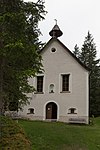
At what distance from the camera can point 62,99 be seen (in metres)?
32.9

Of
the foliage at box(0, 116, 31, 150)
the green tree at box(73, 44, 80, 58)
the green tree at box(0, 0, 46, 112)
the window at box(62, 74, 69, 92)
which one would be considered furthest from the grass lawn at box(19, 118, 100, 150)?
the green tree at box(73, 44, 80, 58)

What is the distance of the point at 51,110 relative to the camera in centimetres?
3328

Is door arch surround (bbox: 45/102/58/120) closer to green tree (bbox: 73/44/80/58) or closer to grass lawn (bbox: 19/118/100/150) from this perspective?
grass lawn (bbox: 19/118/100/150)

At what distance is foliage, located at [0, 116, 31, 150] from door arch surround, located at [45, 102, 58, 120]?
542 inches

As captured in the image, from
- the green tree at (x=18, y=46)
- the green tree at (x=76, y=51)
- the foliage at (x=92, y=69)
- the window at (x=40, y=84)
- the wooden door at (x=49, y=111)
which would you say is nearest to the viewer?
the green tree at (x=18, y=46)

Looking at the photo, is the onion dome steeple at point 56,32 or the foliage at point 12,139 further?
the onion dome steeple at point 56,32

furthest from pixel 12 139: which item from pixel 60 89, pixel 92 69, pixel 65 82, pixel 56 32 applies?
pixel 92 69

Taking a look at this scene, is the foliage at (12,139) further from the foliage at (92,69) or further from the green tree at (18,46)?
the foliage at (92,69)

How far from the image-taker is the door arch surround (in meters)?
33.2

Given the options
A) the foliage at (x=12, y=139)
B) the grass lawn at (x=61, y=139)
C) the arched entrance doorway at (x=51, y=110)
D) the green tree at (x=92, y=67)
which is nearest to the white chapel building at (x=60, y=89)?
the arched entrance doorway at (x=51, y=110)

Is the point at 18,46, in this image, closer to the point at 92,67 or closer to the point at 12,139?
the point at 12,139

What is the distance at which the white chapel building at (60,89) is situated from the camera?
105 feet

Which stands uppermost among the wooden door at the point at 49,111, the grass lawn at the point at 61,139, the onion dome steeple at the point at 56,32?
the onion dome steeple at the point at 56,32

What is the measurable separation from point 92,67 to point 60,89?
2399 centimetres
